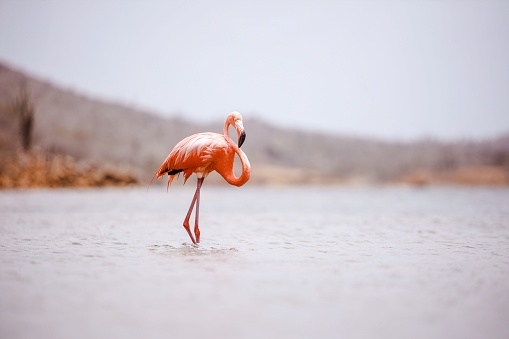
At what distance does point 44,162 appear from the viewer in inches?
1249

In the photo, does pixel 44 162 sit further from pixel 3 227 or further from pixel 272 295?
pixel 272 295

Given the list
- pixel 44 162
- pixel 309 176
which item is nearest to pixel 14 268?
pixel 44 162

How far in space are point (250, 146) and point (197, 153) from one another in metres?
50.0

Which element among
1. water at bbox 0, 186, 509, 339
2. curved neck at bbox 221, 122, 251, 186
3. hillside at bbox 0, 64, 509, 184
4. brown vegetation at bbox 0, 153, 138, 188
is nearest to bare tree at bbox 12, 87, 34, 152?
hillside at bbox 0, 64, 509, 184

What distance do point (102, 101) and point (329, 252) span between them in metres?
53.0

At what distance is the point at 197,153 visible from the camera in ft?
26.7

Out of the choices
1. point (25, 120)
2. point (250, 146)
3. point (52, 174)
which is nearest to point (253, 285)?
point (52, 174)

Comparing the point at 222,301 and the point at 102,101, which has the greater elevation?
the point at 102,101

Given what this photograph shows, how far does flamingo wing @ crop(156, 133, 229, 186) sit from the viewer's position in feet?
26.7

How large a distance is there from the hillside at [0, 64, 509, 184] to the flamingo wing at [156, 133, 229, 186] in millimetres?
26602

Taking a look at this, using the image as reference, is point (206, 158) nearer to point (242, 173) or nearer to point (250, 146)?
point (242, 173)

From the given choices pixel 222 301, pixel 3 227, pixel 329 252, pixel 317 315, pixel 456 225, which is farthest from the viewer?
pixel 456 225

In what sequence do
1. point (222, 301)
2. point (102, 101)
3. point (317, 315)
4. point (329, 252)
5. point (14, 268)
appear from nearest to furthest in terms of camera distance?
point (317, 315)
point (222, 301)
point (14, 268)
point (329, 252)
point (102, 101)

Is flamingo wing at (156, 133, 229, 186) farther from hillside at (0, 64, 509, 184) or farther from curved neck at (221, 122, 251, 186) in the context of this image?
hillside at (0, 64, 509, 184)
